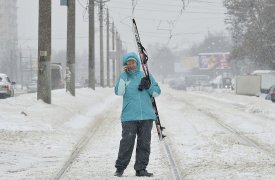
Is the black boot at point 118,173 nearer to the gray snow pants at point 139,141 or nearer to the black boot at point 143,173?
the gray snow pants at point 139,141

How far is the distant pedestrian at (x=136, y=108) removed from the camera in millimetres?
9328

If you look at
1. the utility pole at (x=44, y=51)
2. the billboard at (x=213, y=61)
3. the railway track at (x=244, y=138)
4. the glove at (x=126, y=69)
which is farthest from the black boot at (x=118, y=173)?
the billboard at (x=213, y=61)

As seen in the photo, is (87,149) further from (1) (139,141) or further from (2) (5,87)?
(2) (5,87)

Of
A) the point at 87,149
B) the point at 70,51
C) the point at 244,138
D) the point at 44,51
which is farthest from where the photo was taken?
the point at 70,51

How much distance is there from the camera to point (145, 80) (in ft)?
30.4

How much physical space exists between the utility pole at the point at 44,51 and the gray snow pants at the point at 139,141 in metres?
12.9

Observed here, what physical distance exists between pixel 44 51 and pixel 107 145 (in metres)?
9.02

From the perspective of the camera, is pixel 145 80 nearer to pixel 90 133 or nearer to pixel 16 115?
pixel 90 133

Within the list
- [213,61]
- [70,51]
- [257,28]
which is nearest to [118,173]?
[70,51]

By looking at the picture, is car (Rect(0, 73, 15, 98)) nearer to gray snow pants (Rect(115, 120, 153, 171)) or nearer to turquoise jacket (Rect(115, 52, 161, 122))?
gray snow pants (Rect(115, 120, 153, 171))

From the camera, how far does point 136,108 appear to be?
30.8 ft

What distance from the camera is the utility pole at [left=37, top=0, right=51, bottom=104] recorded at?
22109 mm

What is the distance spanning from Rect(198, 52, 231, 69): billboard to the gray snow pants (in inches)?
5723

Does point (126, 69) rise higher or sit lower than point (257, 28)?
lower
